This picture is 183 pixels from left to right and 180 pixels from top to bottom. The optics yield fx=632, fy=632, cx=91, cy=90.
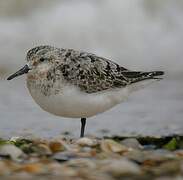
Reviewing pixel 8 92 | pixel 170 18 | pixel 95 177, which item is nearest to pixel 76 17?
pixel 170 18

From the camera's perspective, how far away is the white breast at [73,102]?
18.7 feet

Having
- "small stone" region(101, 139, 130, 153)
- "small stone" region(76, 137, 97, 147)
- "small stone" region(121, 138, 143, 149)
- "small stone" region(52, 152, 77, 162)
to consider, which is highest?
"small stone" region(121, 138, 143, 149)

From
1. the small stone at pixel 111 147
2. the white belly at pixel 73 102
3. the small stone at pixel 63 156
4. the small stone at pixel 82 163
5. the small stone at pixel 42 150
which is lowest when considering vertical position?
the small stone at pixel 82 163

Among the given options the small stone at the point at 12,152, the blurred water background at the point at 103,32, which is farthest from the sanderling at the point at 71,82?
the blurred water background at the point at 103,32

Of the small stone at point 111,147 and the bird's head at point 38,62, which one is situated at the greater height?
the bird's head at point 38,62

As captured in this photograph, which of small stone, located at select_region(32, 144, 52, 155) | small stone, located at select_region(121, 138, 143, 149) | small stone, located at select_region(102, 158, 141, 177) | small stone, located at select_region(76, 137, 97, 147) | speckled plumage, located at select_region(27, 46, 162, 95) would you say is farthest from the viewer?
speckled plumage, located at select_region(27, 46, 162, 95)

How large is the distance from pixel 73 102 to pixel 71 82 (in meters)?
0.22

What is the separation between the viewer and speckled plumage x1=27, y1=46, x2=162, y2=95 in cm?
586

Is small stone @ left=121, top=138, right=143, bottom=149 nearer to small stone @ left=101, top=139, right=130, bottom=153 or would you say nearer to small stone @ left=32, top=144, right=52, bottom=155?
small stone @ left=101, top=139, right=130, bottom=153

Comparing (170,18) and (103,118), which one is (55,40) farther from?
(103,118)

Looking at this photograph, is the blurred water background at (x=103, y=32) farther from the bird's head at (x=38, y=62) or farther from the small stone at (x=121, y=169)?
the small stone at (x=121, y=169)

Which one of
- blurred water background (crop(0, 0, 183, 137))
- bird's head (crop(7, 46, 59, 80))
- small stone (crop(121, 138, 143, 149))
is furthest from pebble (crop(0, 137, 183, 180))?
blurred water background (crop(0, 0, 183, 137))

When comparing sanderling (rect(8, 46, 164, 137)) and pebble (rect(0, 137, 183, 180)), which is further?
sanderling (rect(8, 46, 164, 137))

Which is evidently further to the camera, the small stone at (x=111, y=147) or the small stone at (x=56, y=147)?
the small stone at (x=111, y=147)
